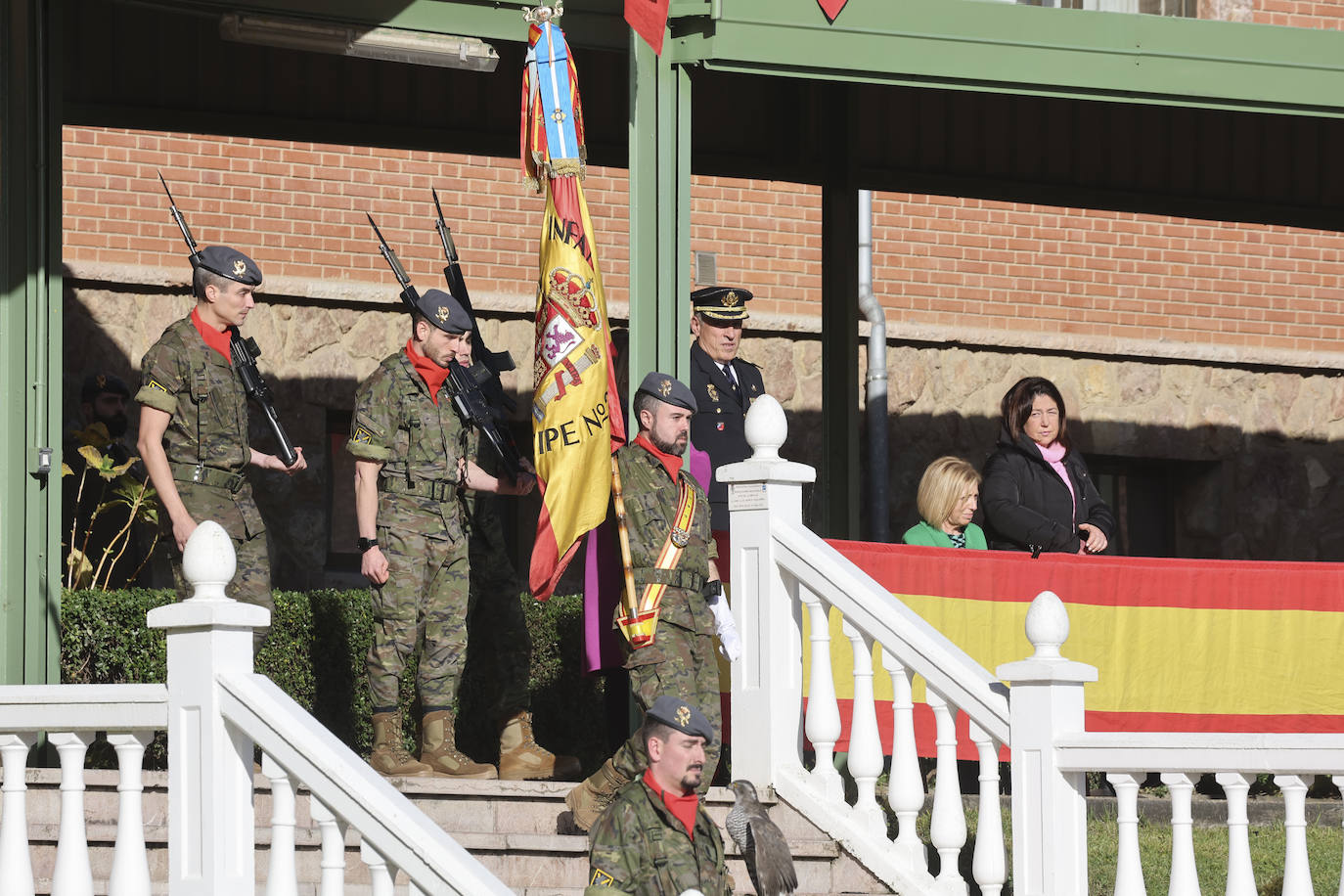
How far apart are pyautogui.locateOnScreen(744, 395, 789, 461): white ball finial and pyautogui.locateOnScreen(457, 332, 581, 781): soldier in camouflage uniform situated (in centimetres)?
104

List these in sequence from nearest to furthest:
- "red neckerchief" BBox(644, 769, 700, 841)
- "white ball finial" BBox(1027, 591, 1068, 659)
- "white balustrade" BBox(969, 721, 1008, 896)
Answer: "red neckerchief" BBox(644, 769, 700, 841) → "white ball finial" BBox(1027, 591, 1068, 659) → "white balustrade" BBox(969, 721, 1008, 896)

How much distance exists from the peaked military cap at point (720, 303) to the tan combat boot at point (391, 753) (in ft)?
9.01

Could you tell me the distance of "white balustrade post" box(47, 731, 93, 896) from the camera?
649 centimetres

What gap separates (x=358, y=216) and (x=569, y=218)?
549 cm

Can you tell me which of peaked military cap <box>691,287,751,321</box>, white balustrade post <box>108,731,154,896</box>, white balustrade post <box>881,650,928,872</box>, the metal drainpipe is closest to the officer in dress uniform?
peaked military cap <box>691,287,751,321</box>

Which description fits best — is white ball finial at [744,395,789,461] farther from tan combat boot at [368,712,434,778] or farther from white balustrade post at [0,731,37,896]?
white balustrade post at [0,731,37,896]

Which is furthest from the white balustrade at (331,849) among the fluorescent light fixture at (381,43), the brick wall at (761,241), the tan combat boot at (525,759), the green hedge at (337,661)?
the brick wall at (761,241)

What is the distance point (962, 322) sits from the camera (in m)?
16.0

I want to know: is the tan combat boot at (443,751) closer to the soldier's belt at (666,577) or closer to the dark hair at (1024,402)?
the soldier's belt at (666,577)

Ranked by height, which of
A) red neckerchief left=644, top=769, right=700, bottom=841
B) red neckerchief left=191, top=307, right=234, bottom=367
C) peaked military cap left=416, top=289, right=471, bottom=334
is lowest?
red neckerchief left=644, top=769, right=700, bottom=841

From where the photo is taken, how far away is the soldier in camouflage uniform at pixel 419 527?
862 centimetres

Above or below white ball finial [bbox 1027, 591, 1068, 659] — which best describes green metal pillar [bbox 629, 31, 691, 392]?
above

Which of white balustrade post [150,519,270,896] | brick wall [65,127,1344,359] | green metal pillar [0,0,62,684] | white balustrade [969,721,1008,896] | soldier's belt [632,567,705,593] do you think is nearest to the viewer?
white balustrade post [150,519,270,896]

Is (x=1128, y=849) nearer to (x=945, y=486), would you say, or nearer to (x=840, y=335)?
(x=945, y=486)
